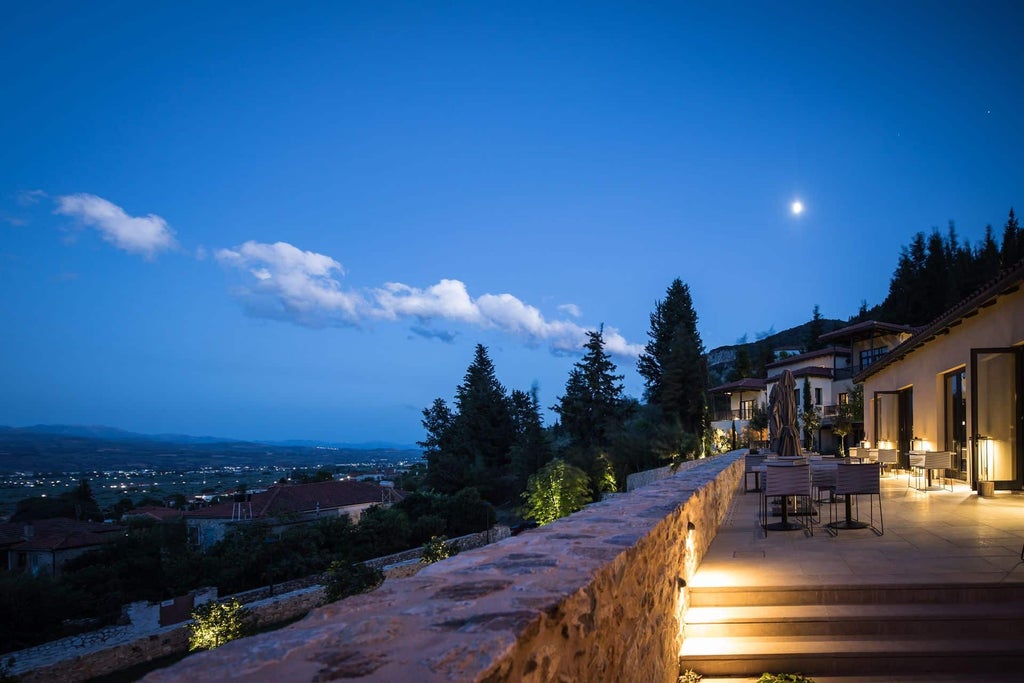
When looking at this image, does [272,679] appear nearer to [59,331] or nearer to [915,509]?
[915,509]

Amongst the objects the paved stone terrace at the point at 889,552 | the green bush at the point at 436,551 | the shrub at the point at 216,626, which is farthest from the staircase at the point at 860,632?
the green bush at the point at 436,551

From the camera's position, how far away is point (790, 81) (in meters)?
26.1

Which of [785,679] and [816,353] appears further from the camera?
[816,353]

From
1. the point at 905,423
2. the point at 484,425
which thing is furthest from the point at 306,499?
the point at 905,423

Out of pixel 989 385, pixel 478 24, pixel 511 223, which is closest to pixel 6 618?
pixel 478 24

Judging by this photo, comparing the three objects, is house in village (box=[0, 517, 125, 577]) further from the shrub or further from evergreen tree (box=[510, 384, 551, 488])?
evergreen tree (box=[510, 384, 551, 488])

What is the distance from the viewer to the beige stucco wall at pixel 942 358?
34.3 feet

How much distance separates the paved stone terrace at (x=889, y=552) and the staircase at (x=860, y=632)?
124mm

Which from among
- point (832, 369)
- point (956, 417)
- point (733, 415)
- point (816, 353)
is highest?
point (816, 353)

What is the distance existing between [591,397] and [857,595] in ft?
125

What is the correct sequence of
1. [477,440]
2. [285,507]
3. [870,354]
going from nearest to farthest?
[870,354] < [285,507] < [477,440]

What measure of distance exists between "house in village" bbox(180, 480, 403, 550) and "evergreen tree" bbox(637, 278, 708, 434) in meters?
22.5

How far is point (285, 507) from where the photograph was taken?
3769 centimetres

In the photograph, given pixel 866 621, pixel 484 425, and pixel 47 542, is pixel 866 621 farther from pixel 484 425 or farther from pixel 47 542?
pixel 484 425
